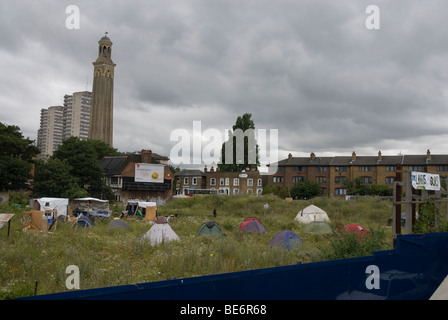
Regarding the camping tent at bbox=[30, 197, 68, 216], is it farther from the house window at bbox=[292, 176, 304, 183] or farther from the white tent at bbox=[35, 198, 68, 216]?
the house window at bbox=[292, 176, 304, 183]

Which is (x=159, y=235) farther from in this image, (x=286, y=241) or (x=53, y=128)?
(x=53, y=128)

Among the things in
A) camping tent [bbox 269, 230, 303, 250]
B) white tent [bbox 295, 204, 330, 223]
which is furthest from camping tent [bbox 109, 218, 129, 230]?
white tent [bbox 295, 204, 330, 223]

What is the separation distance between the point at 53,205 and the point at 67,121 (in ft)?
568

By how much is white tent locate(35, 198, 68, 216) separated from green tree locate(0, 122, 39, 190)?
1895 centimetres

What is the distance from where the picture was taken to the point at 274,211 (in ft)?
125

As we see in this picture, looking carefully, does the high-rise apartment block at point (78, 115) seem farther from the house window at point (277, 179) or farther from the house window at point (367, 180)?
the house window at point (367, 180)

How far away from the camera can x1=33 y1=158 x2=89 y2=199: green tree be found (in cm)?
4541

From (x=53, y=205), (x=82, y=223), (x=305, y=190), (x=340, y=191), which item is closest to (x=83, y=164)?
(x=53, y=205)

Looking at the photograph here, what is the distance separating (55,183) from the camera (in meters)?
45.3

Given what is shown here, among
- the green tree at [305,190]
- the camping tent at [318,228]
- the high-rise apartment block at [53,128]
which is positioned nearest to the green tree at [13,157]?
the camping tent at [318,228]

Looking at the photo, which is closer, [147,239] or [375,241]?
[375,241]
